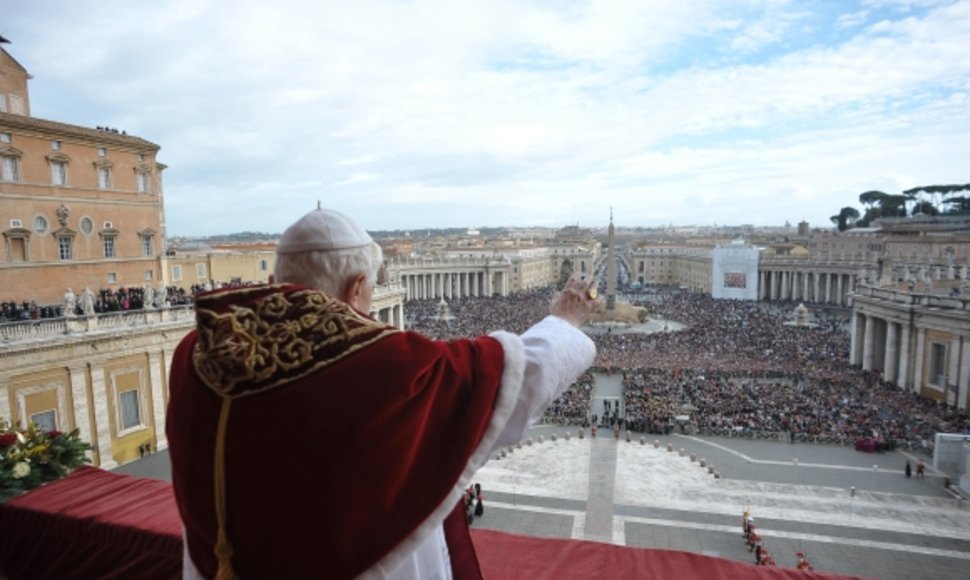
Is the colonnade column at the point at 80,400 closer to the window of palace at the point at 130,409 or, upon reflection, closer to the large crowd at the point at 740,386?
the window of palace at the point at 130,409

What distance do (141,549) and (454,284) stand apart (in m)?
77.0

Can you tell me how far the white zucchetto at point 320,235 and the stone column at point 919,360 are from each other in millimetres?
33257

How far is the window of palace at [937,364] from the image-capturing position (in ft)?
87.9

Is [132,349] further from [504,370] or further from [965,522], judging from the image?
[965,522]

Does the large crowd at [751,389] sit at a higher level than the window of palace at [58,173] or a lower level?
lower

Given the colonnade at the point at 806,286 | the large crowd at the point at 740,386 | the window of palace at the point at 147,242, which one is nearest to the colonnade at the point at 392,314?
the large crowd at the point at 740,386

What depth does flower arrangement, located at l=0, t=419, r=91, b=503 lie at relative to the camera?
4.64 m

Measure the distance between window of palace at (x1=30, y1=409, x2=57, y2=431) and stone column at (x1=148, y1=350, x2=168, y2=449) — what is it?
113 inches

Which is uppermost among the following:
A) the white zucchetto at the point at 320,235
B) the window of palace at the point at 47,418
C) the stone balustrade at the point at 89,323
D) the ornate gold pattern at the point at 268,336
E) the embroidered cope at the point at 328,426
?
the white zucchetto at the point at 320,235

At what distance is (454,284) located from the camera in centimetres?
8062

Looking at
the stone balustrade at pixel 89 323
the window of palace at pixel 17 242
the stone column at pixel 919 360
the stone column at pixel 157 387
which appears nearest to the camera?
the stone balustrade at pixel 89 323

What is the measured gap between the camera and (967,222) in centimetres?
7731

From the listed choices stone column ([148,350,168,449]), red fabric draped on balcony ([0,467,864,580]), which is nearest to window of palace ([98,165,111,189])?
stone column ([148,350,168,449])

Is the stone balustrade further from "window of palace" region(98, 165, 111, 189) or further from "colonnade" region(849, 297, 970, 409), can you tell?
"colonnade" region(849, 297, 970, 409)
